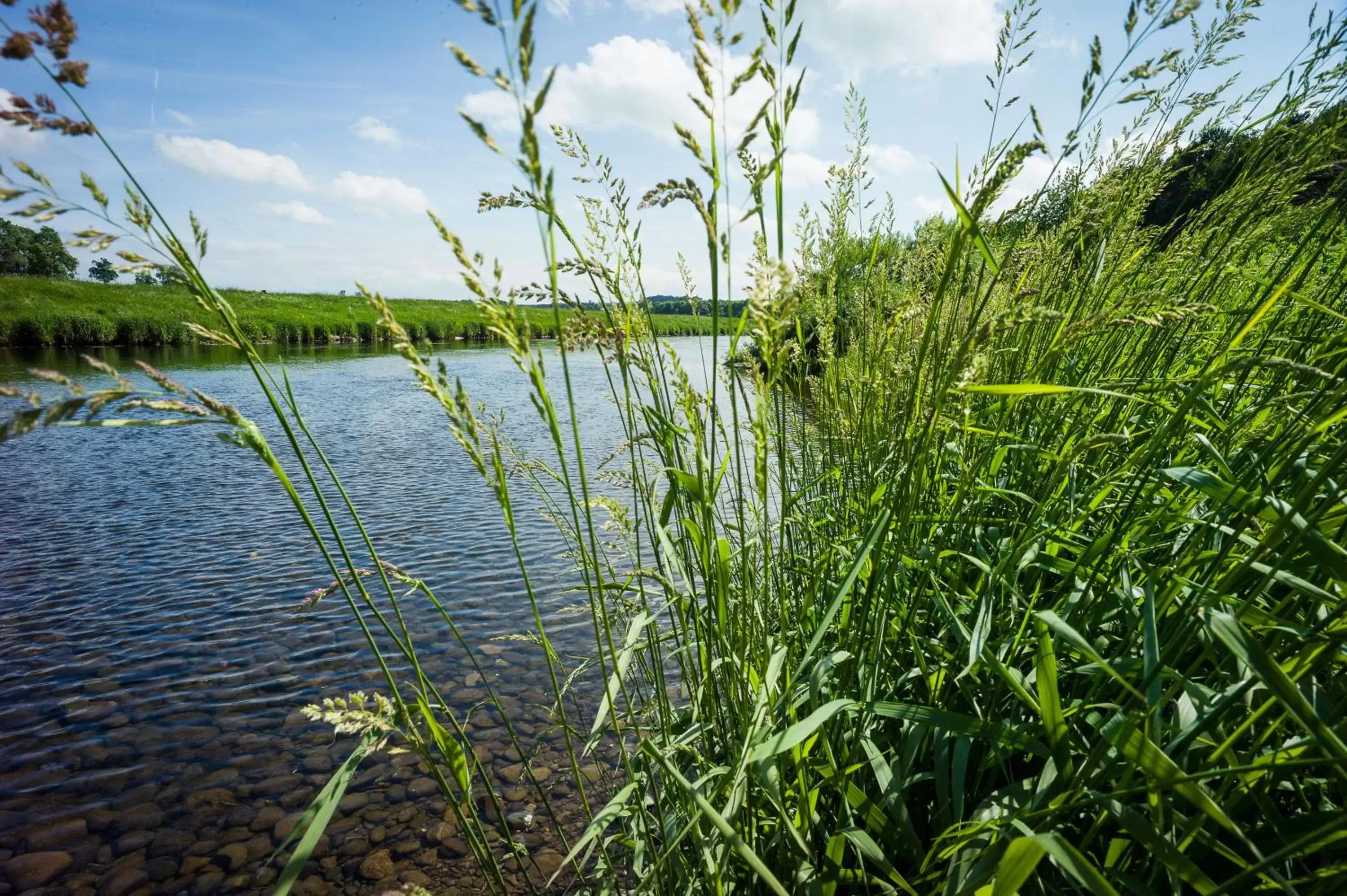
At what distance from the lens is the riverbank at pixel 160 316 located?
31.0 meters

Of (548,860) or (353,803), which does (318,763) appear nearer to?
(353,803)

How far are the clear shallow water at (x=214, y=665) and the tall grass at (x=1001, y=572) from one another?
4.04 ft

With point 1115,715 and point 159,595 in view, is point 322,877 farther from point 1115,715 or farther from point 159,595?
point 159,595

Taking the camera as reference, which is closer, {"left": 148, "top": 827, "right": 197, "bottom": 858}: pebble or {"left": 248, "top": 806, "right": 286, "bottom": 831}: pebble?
{"left": 148, "top": 827, "right": 197, "bottom": 858}: pebble

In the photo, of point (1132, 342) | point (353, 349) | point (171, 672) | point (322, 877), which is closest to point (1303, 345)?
point (1132, 342)

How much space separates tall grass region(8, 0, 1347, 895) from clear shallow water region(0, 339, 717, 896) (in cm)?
123

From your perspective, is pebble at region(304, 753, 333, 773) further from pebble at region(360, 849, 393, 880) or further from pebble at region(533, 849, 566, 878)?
pebble at region(533, 849, 566, 878)

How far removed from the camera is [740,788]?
1.51 m

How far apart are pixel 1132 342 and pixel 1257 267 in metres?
1.85

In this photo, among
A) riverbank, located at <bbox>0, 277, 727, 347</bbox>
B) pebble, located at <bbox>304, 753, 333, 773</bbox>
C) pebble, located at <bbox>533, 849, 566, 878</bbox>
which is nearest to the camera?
pebble, located at <bbox>533, 849, 566, 878</bbox>

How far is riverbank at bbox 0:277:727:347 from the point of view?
3100 centimetres

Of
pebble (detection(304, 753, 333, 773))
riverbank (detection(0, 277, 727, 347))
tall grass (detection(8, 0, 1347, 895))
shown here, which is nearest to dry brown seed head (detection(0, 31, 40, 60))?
tall grass (detection(8, 0, 1347, 895))

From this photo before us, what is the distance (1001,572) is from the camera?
182 centimetres

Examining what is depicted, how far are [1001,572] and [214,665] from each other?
22.4 feet
